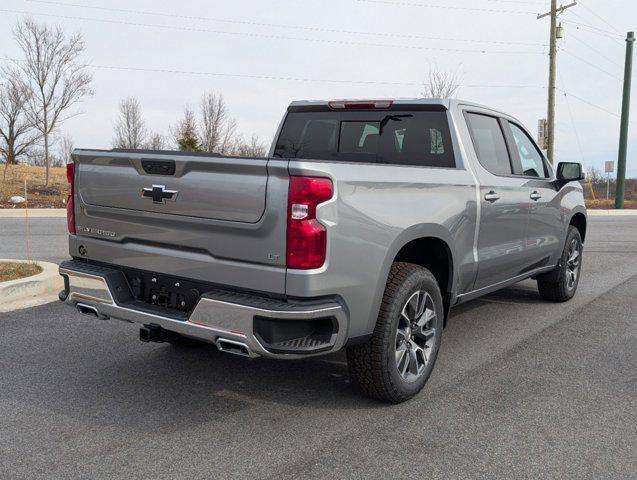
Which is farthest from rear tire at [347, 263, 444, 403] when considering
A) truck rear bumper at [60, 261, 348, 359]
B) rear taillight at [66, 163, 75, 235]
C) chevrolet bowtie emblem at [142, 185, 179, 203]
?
rear taillight at [66, 163, 75, 235]

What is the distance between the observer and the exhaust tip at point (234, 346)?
128 inches

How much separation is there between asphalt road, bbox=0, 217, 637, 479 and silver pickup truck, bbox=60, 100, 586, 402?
434mm

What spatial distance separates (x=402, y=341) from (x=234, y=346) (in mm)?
1193

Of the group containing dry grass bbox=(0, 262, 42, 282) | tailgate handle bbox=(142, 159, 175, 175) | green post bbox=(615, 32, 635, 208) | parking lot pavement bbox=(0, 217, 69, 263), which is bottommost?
parking lot pavement bbox=(0, 217, 69, 263)

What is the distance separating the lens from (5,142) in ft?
133

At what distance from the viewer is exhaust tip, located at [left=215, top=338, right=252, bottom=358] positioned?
3258mm

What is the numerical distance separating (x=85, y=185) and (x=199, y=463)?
2.00 m

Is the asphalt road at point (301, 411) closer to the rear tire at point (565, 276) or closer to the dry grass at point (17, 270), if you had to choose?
the rear tire at point (565, 276)

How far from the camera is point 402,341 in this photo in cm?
397

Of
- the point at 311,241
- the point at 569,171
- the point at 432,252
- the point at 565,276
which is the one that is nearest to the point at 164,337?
the point at 311,241

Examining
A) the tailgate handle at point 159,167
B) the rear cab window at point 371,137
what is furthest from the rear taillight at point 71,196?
the rear cab window at point 371,137

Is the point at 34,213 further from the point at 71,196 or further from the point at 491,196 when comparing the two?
the point at 491,196

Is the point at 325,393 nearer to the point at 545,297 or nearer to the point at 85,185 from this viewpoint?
the point at 85,185

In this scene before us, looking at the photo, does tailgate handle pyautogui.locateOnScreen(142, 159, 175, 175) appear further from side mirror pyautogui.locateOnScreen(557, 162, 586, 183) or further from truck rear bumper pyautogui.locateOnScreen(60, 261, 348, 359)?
side mirror pyautogui.locateOnScreen(557, 162, 586, 183)
